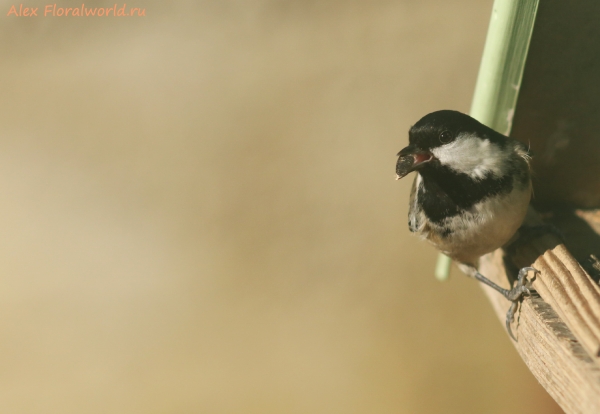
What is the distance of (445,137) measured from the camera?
3.56 ft

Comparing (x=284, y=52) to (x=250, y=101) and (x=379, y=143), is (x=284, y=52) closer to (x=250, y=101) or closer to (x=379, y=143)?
(x=250, y=101)

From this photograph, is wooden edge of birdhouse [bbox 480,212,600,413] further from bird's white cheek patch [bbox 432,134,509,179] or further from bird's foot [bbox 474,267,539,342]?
bird's white cheek patch [bbox 432,134,509,179]

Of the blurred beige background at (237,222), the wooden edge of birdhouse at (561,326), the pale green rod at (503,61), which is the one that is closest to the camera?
the wooden edge of birdhouse at (561,326)

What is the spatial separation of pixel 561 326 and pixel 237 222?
1.87 m

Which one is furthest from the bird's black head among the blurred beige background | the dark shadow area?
the blurred beige background

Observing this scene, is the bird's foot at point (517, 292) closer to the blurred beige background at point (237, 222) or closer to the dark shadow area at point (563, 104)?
the dark shadow area at point (563, 104)

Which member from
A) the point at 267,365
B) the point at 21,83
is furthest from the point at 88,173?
the point at 267,365

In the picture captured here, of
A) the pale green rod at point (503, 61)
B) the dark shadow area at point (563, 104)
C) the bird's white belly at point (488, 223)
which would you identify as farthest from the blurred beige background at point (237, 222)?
the bird's white belly at point (488, 223)

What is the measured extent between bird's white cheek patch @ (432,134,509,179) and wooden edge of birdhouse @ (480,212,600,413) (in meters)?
0.18

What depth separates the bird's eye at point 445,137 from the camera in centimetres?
108

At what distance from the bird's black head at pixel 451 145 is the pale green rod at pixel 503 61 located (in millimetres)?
95

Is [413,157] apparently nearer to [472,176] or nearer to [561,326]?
[472,176]

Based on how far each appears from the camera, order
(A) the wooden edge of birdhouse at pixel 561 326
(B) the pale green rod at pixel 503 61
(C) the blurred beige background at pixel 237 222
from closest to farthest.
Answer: (A) the wooden edge of birdhouse at pixel 561 326 < (B) the pale green rod at pixel 503 61 < (C) the blurred beige background at pixel 237 222

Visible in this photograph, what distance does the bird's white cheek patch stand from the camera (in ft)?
3.59
